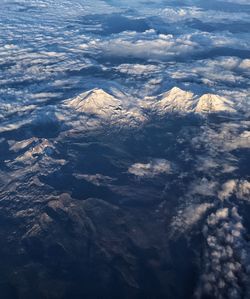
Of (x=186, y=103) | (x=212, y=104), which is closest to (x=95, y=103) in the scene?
(x=186, y=103)

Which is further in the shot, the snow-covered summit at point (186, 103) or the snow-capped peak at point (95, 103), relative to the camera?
the snow-covered summit at point (186, 103)

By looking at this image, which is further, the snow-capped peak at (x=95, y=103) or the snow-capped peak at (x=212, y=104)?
the snow-capped peak at (x=212, y=104)

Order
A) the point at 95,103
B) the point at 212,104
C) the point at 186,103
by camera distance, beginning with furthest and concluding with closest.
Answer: the point at 186,103 < the point at 212,104 < the point at 95,103

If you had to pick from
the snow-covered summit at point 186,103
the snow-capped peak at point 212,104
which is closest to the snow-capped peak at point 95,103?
the snow-covered summit at point 186,103

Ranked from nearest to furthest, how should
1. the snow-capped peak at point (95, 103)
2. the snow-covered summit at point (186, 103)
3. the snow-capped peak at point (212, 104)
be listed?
the snow-capped peak at point (95, 103) < the snow-covered summit at point (186, 103) < the snow-capped peak at point (212, 104)

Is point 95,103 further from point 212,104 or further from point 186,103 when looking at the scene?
point 212,104

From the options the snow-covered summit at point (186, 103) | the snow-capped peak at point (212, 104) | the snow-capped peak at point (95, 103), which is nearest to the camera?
the snow-capped peak at point (95, 103)

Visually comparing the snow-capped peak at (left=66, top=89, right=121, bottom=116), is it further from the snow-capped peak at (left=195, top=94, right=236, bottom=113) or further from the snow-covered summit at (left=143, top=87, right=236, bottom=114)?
the snow-capped peak at (left=195, top=94, right=236, bottom=113)

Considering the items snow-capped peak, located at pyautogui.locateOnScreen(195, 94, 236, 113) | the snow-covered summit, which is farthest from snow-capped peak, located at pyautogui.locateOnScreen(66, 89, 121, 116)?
snow-capped peak, located at pyautogui.locateOnScreen(195, 94, 236, 113)

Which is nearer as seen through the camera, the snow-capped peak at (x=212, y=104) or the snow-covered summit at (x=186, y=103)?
the snow-covered summit at (x=186, y=103)

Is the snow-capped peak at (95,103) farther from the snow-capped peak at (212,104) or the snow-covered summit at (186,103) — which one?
the snow-capped peak at (212,104)

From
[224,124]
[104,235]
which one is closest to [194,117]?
[224,124]
